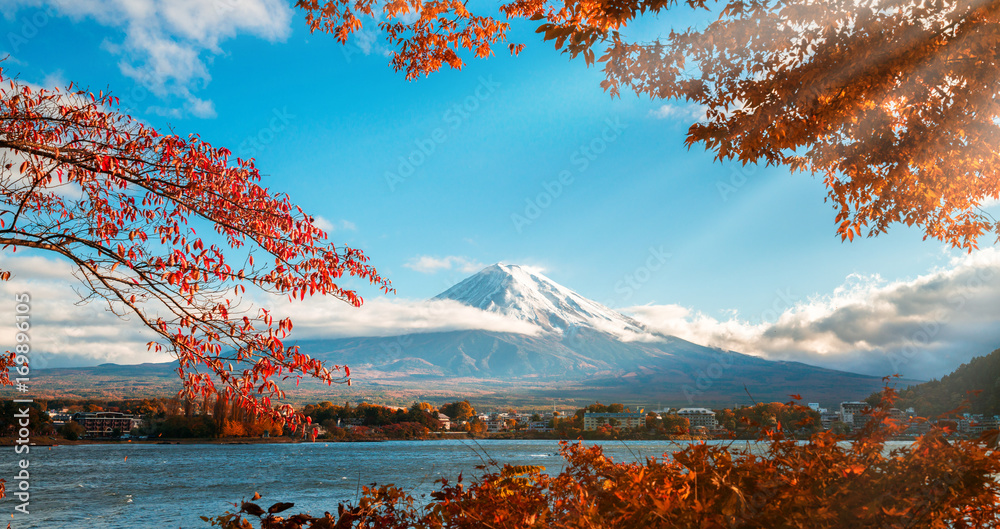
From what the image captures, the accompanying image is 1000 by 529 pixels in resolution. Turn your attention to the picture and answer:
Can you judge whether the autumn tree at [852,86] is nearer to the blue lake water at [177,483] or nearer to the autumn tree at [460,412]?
the blue lake water at [177,483]

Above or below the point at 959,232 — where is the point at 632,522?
below

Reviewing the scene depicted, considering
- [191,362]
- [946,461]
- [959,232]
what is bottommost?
[946,461]

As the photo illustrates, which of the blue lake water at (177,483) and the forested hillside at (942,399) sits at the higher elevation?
the forested hillside at (942,399)

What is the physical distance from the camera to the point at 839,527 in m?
2.15

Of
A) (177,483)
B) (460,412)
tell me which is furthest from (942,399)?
(460,412)

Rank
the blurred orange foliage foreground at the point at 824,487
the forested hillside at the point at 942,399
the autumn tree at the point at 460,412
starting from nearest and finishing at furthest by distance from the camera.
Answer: the blurred orange foliage foreground at the point at 824,487, the forested hillside at the point at 942,399, the autumn tree at the point at 460,412

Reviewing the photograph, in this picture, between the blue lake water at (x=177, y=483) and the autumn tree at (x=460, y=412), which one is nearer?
the blue lake water at (x=177, y=483)

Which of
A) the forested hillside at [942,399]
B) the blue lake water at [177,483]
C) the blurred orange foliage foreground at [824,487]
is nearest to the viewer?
the blurred orange foliage foreground at [824,487]

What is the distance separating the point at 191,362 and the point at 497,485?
8.47 ft

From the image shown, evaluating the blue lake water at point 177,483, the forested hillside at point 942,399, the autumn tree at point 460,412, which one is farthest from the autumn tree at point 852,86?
the autumn tree at point 460,412

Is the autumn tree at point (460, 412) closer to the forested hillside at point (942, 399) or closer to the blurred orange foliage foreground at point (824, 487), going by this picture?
the forested hillside at point (942, 399)

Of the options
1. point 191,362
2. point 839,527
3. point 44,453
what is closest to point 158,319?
point 191,362

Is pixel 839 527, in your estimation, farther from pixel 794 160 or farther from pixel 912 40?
pixel 794 160

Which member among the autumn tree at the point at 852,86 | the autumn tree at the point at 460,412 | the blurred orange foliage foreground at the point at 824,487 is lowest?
the autumn tree at the point at 460,412
